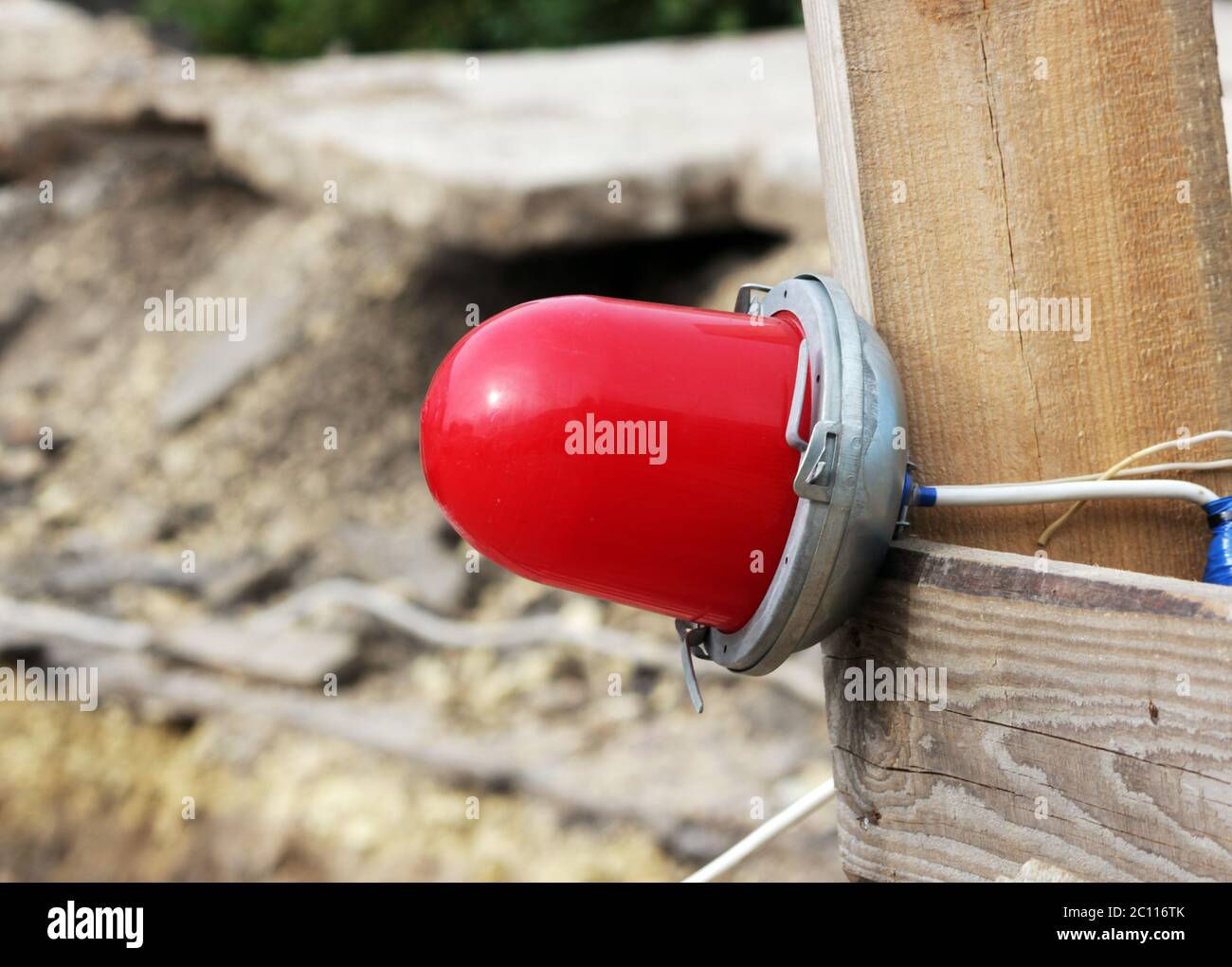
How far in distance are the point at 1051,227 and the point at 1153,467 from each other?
0.18 meters

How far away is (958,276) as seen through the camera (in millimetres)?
873

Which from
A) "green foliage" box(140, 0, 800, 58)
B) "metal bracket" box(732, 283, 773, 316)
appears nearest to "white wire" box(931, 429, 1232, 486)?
"metal bracket" box(732, 283, 773, 316)

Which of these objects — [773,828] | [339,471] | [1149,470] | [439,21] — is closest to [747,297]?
[1149,470]

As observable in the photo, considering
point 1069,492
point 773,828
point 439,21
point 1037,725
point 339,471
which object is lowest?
point 773,828

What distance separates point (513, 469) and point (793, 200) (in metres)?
3.45

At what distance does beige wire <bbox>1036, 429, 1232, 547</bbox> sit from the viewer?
2.78 feet

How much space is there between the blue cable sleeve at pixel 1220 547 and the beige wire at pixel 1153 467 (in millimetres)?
31

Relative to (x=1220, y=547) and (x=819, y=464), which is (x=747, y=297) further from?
(x=1220, y=547)

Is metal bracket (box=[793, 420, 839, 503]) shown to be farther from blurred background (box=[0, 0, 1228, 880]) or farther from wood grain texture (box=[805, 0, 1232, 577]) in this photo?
blurred background (box=[0, 0, 1228, 880])

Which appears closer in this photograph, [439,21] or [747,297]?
[747,297]

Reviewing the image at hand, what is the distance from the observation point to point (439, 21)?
35.6 ft

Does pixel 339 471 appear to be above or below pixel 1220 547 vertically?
above

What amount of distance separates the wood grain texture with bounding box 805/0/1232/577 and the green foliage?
329 inches

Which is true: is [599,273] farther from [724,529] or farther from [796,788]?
[724,529]
